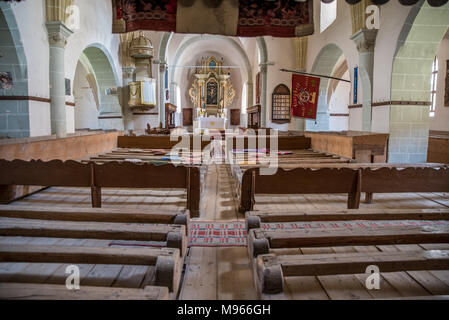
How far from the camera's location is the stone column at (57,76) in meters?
6.26

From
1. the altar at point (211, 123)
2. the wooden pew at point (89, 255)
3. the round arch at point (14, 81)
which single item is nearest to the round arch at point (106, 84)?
the round arch at point (14, 81)

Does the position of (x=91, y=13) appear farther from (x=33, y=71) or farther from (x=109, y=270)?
(x=109, y=270)

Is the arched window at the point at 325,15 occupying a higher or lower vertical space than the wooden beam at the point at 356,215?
higher

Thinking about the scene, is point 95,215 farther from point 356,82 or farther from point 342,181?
point 356,82

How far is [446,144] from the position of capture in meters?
6.68

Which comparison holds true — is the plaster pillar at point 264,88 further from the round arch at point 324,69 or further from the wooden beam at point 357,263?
the wooden beam at point 357,263

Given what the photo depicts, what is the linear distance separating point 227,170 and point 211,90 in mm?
17554

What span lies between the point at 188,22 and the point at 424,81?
15.5 feet

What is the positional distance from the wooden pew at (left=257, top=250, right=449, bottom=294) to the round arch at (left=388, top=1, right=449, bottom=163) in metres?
5.18

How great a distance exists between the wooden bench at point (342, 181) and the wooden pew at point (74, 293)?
1824mm

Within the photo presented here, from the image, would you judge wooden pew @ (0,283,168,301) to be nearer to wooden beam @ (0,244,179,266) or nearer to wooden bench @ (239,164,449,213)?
wooden beam @ (0,244,179,266)

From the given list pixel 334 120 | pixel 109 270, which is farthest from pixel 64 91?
pixel 334 120

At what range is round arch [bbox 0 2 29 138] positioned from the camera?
5.35 m

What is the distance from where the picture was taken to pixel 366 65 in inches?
266
